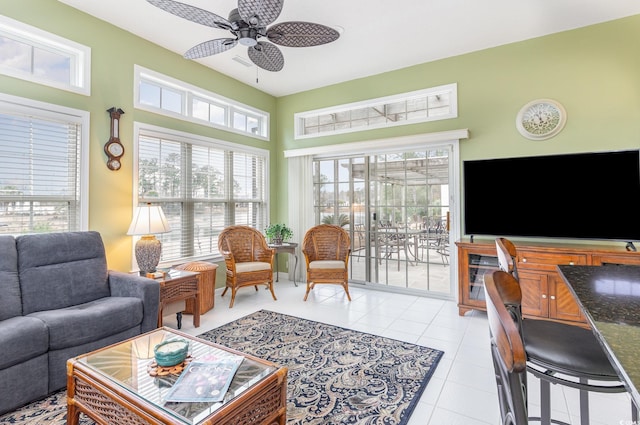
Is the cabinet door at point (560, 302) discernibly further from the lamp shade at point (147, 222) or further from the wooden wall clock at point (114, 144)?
the wooden wall clock at point (114, 144)

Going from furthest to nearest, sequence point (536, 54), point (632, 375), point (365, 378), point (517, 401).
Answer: point (536, 54) < point (365, 378) < point (517, 401) < point (632, 375)

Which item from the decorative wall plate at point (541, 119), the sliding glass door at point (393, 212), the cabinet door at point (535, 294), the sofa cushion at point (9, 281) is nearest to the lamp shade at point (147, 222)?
the sofa cushion at point (9, 281)

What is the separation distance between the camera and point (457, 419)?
193 cm

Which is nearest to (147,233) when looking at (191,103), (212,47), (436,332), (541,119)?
(212,47)

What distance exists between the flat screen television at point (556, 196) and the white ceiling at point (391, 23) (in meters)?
1.47

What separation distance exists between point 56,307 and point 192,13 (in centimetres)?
259

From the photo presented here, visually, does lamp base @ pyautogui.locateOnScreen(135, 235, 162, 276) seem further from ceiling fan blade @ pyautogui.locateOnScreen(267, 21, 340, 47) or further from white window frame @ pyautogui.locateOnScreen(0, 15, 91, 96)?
ceiling fan blade @ pyautogui.locateOnScreen(267, 21, 340, 47)

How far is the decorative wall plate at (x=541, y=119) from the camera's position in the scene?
11.7ft

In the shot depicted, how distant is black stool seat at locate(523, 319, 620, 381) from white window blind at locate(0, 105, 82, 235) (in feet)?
12.7

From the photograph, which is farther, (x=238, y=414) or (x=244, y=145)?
(x=244, y=145)

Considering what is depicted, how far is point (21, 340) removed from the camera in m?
2.00

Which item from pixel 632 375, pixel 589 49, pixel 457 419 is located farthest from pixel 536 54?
pixel 632 375

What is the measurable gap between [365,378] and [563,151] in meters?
3.32

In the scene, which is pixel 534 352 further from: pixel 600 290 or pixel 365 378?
pixel 365 378
